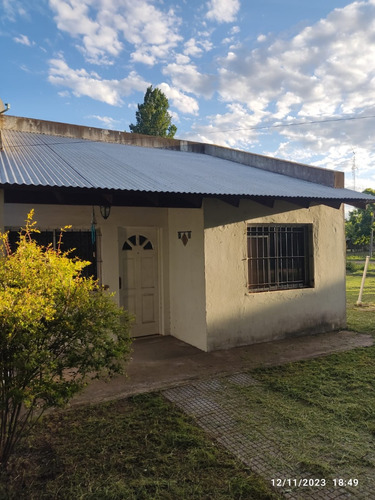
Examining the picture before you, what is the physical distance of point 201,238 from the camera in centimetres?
639

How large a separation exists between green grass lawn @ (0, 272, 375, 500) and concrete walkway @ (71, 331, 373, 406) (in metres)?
Answer: 0.42

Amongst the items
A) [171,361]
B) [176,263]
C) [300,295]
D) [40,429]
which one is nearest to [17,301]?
[40,429]

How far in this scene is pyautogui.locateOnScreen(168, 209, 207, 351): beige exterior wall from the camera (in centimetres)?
643

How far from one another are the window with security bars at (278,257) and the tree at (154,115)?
21.4m

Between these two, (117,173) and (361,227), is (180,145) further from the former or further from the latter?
(361,227)

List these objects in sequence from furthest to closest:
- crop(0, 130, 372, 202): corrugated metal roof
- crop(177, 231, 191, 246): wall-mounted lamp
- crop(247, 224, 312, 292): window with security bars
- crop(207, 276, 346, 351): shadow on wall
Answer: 1. crop(247, 224, 312, 292): window with security bars
2. crop(177, 231, 191, 246): wall-mounted lamp
3. crop(207, 276, 346, 351): shadow on wall
4. crop(0, 130, 372, 202): corrugated metal roof

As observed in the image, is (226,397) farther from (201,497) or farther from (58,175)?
(58,175)

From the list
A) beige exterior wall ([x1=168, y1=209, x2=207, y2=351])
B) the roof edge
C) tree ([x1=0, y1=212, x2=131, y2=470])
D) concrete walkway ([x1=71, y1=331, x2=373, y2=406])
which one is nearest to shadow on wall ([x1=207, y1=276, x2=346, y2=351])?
concrete walkway ([x1=71, y1=331, x2=373, y2=406])

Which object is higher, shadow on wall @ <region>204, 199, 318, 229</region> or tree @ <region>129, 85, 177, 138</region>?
tree @ <region>129, 85, 177, 138</region>

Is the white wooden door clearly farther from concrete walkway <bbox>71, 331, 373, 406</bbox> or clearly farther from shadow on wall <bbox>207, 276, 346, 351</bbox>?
shadow on wall <bbox>207, 276, 346, 351</bbox>

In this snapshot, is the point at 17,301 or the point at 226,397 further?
the point at 226,397

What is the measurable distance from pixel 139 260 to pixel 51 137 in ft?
13.1

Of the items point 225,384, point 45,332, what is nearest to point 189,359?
point 225,384

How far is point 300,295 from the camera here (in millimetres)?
7375
